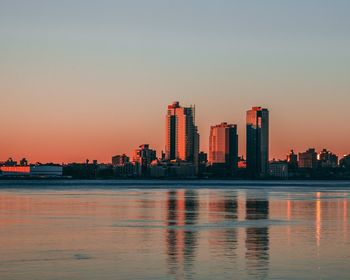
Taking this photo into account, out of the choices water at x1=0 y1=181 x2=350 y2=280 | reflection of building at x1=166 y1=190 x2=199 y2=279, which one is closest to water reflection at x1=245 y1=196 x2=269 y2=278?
water at x1=0 y1=181 x2=350 y2=280

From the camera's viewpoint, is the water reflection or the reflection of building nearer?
the water reflection

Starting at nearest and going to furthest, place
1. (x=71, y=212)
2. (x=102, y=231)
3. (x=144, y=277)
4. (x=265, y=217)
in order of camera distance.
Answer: (x=144, y=277)
(x=102, y=231)
(x=265, y=217)
(x=71, y=212)

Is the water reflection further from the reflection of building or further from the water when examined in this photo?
the reflection of building

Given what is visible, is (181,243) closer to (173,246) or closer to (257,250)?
(173,246)

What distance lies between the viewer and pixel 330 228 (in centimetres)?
6725

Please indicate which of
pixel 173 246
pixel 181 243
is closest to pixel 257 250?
pixel 173 246

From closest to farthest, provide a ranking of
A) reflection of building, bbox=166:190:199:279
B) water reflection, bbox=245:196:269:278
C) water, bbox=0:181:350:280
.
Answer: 1. water, bbox=0:181:350:280
2. water reflection, bbox=245:196:269:278
3. reflection of building, bbox=166:190:199:279

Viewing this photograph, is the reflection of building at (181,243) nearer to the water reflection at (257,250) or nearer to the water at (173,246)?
the water at (173,246)

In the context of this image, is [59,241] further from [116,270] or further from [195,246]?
[116,270]

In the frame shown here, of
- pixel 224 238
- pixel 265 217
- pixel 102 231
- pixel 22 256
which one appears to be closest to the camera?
pixel 22 256

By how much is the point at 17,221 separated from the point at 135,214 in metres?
14.8

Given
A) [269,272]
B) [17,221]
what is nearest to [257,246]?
[269,272]

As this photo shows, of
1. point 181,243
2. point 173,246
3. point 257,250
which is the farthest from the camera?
point 181,243

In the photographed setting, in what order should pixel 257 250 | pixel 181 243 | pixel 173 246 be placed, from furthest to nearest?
pixel 181 243, pixel 173 246, pixel 257 250
